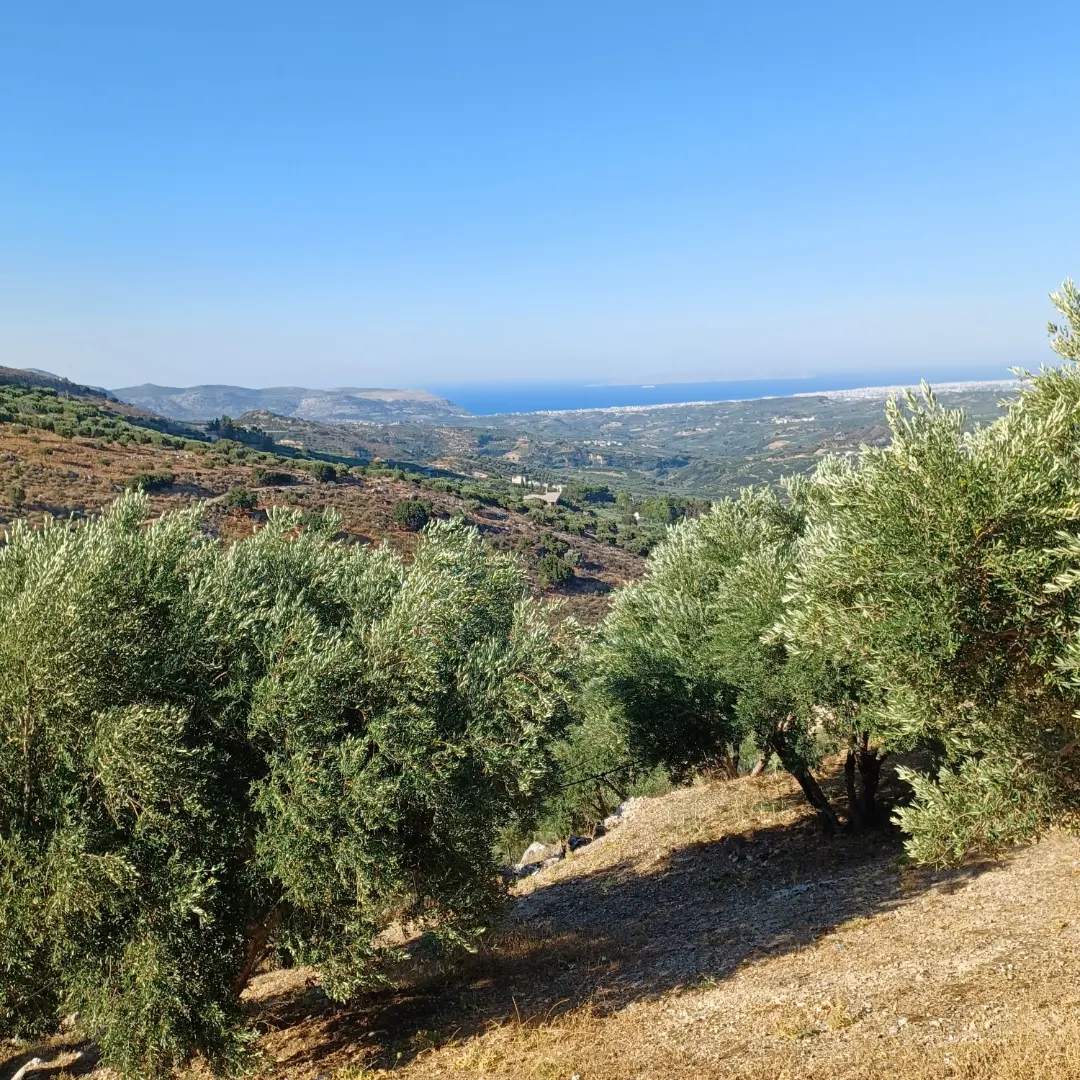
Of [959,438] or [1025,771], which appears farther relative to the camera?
[959,438]

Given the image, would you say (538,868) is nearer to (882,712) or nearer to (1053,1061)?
(882,712)

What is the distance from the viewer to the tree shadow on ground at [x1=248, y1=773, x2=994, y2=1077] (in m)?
14.0

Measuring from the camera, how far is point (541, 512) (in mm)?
110250

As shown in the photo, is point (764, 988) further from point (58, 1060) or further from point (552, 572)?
point (552, 572)

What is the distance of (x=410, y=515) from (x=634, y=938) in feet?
205

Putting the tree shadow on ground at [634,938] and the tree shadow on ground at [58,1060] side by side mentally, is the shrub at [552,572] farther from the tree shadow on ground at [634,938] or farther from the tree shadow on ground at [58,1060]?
the tree shadow on ground at [58,1060]

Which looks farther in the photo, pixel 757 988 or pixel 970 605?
pixel 757 988

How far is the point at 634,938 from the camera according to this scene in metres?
17.7

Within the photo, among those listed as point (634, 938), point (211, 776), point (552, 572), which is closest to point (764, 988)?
point (634, 938)

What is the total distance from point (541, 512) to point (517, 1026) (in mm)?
97943

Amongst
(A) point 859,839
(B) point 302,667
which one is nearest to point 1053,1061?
(B) point 302,667

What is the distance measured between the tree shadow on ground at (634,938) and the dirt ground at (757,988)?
62 mm

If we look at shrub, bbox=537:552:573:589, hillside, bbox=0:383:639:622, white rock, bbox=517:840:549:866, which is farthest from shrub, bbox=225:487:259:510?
white rock, bbox=517:840:549:866

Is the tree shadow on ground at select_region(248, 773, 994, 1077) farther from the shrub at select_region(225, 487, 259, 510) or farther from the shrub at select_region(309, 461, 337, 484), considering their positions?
the shrub at select_region(309, 461, 337, 484)
